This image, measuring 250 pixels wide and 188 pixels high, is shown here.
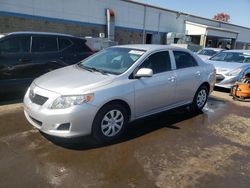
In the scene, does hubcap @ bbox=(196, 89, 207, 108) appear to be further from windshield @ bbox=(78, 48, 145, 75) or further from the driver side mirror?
the driver side mirror

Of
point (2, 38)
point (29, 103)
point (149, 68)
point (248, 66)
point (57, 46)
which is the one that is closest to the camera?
point (29, 103)

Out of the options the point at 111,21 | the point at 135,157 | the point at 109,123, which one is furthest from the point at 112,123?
the point at 111,21

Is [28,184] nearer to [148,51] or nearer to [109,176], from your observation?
[109,176]

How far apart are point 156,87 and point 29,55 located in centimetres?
341

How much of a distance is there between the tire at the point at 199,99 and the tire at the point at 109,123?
234cm

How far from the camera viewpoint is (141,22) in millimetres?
25672

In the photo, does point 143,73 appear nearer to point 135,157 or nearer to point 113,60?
point 113,60

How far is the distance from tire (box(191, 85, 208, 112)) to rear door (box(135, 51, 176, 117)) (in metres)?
1.00

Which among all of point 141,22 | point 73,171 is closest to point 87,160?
point 73,171

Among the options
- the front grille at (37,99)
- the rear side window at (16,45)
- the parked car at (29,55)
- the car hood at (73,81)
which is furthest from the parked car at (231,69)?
the front grille at (37,99)

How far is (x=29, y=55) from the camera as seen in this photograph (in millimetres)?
6133

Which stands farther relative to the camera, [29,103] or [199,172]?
[29,103]

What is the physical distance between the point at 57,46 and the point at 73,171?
4312 mm

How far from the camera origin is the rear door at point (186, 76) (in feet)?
17.0
